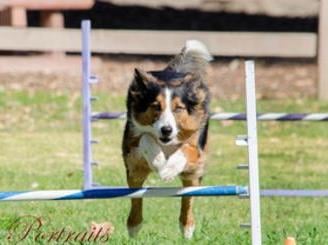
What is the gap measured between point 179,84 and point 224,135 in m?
6.30

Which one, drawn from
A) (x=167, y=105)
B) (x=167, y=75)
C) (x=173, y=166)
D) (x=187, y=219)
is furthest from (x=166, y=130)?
(x=187, y=219)

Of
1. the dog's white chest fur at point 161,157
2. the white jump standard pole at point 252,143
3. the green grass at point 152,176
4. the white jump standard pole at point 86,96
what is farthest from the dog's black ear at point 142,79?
the white jump standard pole at point 86,96

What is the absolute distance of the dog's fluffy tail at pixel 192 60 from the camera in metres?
8.08

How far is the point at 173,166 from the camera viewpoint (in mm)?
7254

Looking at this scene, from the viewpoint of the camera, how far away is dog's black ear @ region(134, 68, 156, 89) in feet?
23.8

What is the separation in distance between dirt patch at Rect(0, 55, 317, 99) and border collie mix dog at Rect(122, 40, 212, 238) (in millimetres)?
8752

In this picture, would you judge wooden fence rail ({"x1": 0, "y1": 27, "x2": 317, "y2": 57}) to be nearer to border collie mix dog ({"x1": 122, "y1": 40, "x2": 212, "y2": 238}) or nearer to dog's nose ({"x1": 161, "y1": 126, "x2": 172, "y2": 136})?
border collie mix dog ({"x1": 122, "y1": 40, "x2": 212, "y2": 238})

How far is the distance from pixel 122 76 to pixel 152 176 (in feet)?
24.4

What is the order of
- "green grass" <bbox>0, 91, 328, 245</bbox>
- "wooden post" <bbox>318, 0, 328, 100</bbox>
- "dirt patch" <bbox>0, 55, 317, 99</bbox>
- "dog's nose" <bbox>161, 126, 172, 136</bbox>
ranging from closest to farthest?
"dog's nose" <bbox>161, 126, 172, 136</bbox> < "green grass" <bbox>0, 91, 328, 245</bbox> < "wooden post" <bbox>318, 0, 328, 100</bbox> < "dirt patch" <bbox>0, 55, 317, 99</bbox>

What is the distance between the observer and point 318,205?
939 centimetres

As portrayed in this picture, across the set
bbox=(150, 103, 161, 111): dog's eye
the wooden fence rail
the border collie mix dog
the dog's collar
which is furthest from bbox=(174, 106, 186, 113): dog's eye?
the wooden fence rail

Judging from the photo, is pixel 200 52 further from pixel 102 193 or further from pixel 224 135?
pixel 224 135

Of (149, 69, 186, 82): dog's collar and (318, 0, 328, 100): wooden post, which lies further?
(318, 0, 328, 100): wooden post

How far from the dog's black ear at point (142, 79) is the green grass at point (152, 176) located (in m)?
0.90
